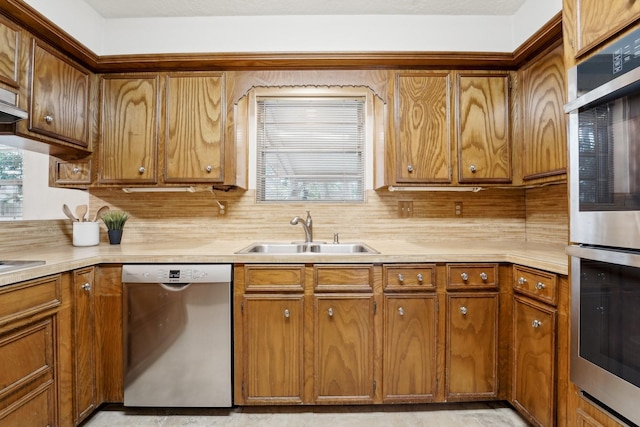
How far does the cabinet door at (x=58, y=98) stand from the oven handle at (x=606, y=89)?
258 cm

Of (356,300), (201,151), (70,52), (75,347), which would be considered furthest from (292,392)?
(70,52)

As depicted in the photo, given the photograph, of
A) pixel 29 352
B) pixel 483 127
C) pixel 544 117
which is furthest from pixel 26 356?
pixel 544 117

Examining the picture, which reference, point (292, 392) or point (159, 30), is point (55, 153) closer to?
point (159, 30)

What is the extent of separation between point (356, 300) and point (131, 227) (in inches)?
73.3

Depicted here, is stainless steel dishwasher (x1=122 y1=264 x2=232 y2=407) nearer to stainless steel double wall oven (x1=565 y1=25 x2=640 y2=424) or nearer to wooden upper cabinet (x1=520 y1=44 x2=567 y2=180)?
stainless steel double wall oven (x1=565 y1=25 x2=640 y2=424)

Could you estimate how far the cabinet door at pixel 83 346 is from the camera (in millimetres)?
1748

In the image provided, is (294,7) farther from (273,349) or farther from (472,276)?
(273,349)

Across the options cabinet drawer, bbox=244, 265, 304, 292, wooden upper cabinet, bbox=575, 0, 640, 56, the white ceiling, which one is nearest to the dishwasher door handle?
cabinet drawer, bbox=244, 265, 304, 292

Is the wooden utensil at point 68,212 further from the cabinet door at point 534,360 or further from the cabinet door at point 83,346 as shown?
the cabinet door at point 534,360

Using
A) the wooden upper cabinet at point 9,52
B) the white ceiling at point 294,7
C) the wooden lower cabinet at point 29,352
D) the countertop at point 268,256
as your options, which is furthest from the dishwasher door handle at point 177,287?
the white ceiling at point 294,7

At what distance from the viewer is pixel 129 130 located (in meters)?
2.28

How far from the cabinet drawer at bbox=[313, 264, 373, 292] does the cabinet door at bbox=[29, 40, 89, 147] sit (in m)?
1.74

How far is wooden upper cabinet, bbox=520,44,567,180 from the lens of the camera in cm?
189

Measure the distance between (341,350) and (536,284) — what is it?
3.59ft
